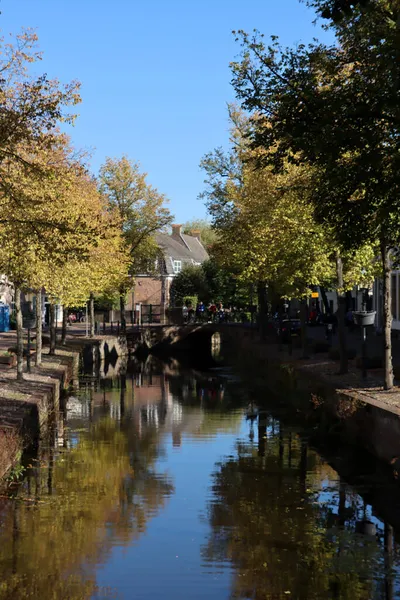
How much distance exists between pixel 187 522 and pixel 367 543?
2891mm

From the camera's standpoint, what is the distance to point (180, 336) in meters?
63.0

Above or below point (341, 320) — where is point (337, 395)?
below

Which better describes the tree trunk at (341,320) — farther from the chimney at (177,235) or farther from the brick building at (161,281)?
the chimney at (177,235)

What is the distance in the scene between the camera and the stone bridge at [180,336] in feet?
192

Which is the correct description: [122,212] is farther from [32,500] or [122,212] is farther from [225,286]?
[32,500]

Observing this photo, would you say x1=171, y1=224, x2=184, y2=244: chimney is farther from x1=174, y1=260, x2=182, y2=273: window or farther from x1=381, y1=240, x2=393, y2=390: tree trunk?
x1=381, y1=240, x2=393, y2=390: tree trunk

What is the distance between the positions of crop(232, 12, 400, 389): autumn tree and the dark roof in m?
68.6

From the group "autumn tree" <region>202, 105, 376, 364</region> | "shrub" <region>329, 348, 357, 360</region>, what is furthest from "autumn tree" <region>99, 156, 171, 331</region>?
"shrub" <region>329, 348, 357, 360</region>

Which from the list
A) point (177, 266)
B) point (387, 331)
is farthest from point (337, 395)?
point (177, 266)

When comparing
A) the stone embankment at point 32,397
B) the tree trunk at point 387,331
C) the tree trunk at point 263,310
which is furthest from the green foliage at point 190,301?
the tree trunk at point 387,331

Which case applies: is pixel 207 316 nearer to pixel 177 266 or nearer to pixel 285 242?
pixel 177 266

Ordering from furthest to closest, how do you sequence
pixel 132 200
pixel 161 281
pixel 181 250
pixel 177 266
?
pixel 181 250, pixel 177 266, pixel 161 281, pixel 132 200

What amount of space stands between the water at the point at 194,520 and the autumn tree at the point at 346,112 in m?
4.60

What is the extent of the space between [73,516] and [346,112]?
24.6 feet
